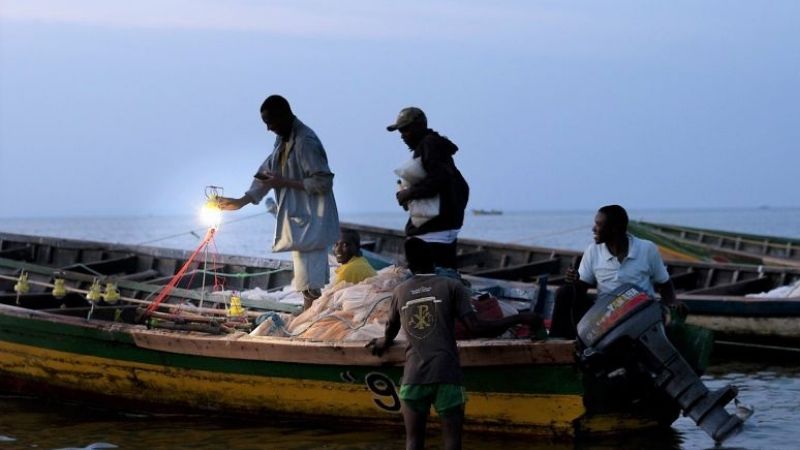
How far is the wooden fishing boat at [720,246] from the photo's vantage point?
65.5ft

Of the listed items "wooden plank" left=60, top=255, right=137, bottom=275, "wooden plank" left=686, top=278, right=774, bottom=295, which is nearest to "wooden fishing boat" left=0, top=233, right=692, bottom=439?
"wooden plank" left=60, top=255, right=137, bottom=275

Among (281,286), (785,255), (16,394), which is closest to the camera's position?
(16,394)

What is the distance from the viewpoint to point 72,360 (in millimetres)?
9055

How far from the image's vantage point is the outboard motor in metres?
6.63

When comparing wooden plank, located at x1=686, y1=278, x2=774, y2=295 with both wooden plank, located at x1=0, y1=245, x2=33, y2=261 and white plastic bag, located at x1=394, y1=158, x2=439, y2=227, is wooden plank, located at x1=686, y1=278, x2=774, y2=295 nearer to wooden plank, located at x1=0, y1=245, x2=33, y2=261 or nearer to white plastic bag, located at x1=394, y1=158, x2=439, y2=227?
white plastic bag, located at x1=394, y1=158, x2=439, y2=227

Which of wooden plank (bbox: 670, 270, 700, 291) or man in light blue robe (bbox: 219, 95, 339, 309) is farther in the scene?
wooden plank (bbox: 670, 270, 700, 291)

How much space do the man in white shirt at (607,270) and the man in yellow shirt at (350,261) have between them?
184 centimetres

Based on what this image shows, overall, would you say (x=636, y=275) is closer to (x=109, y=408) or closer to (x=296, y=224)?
(x=296, y=224)

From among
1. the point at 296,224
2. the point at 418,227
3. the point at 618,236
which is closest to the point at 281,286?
the point at 296,224

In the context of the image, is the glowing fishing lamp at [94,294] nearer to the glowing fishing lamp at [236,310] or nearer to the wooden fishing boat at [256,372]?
the wooden fishing boat at [256,372]

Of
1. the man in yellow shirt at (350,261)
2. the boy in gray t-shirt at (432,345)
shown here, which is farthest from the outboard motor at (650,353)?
the man in yellow shirt at (350,261)

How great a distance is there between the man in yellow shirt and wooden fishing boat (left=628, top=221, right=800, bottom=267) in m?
12.3

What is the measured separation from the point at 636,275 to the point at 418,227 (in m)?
1.45

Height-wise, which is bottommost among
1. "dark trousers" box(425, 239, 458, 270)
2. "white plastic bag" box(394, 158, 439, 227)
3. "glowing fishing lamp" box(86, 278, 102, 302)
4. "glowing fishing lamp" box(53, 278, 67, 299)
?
"glowing fishing lamp" box(53, 278, 67, 299)
